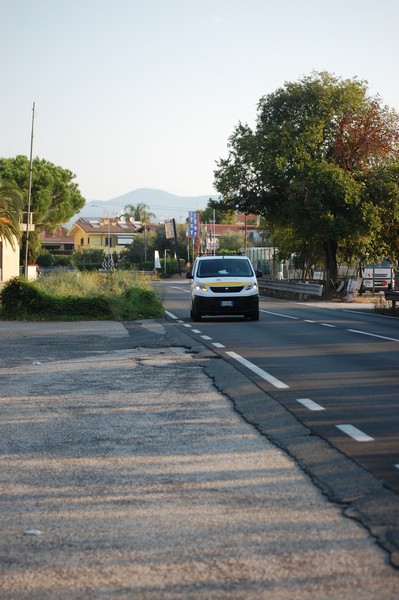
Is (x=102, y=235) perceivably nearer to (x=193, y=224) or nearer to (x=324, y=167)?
(x=193, y=224)

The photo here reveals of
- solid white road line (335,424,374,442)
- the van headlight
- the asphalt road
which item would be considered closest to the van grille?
the van headlight

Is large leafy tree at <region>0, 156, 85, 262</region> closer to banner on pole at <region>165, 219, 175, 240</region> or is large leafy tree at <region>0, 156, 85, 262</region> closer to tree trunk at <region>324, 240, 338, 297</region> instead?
banner on pole at <region>165, 219, 175, 240</region>

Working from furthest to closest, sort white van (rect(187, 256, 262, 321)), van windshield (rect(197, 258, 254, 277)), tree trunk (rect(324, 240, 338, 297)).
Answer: tree trunk (rect(324, 240, 338, 297)) → van windshield (rect(197, 258, 254, 277)) → white van (rect(187, 256, 262, 321))

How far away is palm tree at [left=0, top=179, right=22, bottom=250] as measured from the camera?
49625mm

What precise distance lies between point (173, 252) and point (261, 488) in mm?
114748

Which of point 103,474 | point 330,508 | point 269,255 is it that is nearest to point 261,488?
point 330,508

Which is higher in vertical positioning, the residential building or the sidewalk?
the residential building

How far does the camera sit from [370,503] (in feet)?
19.6

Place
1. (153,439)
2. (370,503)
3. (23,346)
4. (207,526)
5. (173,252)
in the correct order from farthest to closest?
1. (173,252)
2. (23,346)
3. (153,439)
4. (370,503)
5. (207,526)

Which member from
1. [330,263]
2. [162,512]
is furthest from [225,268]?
[330,263]

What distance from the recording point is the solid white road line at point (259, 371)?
11969mm

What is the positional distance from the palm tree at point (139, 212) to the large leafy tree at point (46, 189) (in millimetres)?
69388

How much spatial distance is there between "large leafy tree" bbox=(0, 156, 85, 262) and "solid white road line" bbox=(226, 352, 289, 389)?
7551 cm

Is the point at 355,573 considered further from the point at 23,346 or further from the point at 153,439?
the point at 23,346
